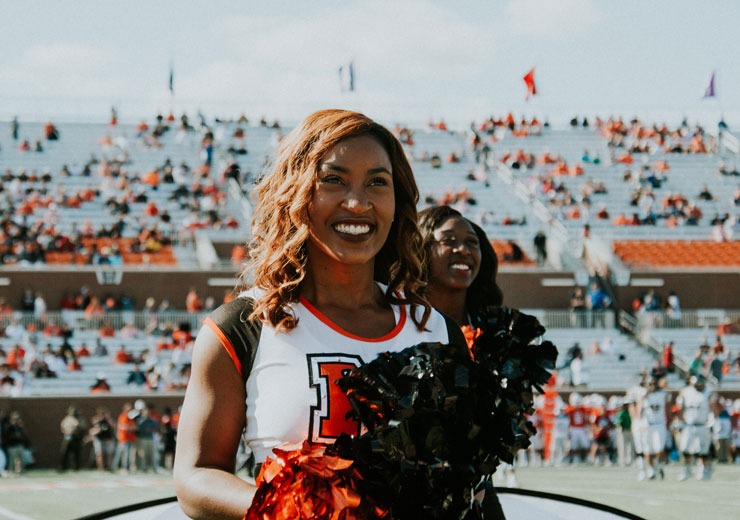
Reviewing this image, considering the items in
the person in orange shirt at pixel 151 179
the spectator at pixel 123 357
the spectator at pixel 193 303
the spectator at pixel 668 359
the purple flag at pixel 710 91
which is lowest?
the spectator at pixel 668 359

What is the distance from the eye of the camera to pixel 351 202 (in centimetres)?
191

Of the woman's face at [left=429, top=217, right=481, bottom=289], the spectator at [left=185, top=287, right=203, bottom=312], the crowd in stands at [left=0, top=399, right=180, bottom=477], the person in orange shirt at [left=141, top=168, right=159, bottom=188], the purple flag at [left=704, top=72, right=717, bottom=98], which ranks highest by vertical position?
the purple flag at [left=704, top=72, right=717, bottom=98]

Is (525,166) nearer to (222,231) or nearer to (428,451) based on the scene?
(222,231)

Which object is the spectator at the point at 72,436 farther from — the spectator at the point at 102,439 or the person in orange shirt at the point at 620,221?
the person in orange shirt at the point at 620,221

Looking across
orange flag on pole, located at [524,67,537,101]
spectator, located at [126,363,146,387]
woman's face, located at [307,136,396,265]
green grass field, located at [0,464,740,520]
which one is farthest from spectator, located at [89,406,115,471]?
orange flag on pole, located at [524,67,537,101]

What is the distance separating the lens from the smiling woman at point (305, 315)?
1809 millimetres

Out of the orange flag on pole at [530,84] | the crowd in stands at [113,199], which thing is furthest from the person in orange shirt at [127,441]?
the orange flag on pole at [530,84]

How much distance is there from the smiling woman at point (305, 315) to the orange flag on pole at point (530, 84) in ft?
97.6

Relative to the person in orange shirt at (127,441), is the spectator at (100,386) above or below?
above

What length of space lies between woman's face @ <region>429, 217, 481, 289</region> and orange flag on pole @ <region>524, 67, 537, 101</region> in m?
27.8

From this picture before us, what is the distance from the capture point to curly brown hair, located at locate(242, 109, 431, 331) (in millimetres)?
1910

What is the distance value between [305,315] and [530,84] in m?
30.1

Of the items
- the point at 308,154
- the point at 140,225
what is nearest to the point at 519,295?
the point at 140,225

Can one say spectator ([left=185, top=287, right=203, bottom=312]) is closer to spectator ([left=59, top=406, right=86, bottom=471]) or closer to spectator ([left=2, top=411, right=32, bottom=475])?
spectator ([left=59, top=406, right=86, bottom=471])
